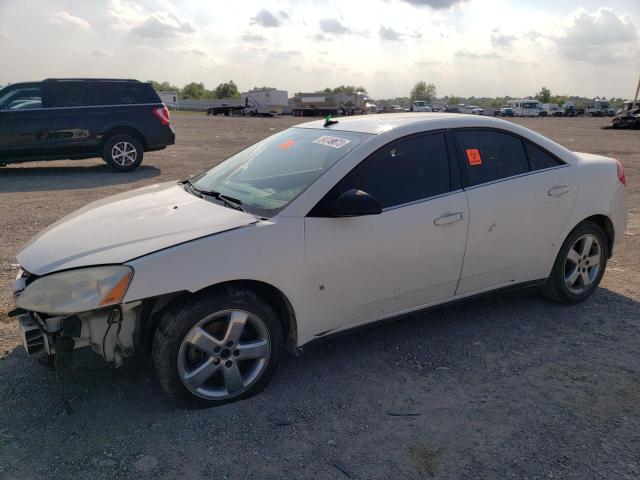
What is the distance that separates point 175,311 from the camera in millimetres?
2836

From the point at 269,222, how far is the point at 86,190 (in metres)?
7.56

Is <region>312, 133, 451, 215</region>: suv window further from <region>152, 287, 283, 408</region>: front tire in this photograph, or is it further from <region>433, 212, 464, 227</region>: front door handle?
<region>152, 287, 283, 408</region>: front tire

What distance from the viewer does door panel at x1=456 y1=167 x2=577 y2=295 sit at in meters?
3.73

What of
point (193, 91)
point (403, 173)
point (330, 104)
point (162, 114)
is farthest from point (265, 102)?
point (193, 91)

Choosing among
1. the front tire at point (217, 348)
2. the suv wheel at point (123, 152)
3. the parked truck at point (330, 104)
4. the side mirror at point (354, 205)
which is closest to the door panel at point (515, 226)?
the side mirror at point (354, 205)

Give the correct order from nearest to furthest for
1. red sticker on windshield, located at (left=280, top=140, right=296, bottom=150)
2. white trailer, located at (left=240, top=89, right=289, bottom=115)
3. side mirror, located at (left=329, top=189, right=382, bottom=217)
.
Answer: side mirror, located at (left=329, top=189, right=382, bottom=217) < red sticker on windshield, located at (left=280, top=140, right=296, bottom=150) < white trailer, located at (left=240, top=89, right=289, bottom=115)

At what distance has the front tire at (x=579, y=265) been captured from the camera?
4328mm

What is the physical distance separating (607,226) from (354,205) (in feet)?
9.01

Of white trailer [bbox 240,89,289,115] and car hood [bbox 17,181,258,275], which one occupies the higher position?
car hood [bbox 17,181,258,275]

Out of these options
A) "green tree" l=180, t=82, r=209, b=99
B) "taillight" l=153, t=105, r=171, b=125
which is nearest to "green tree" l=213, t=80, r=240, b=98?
"green tree" l=180, t=82, r=209, b=99

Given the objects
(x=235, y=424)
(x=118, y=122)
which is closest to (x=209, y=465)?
(x=235, y=424)

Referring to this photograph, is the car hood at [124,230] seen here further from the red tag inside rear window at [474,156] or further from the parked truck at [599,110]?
the parked truck at [599,110]

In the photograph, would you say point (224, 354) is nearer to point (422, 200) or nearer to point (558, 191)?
point (422, 200)

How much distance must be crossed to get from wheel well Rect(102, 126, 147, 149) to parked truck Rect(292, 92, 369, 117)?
1768 inches
